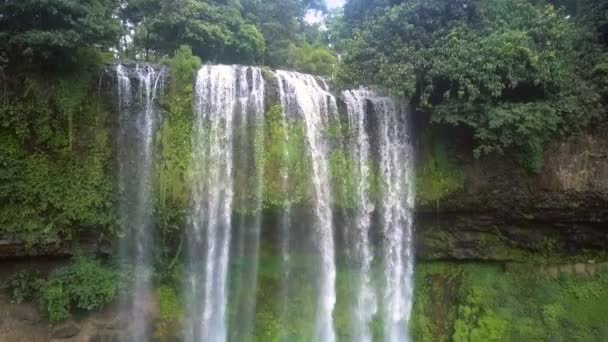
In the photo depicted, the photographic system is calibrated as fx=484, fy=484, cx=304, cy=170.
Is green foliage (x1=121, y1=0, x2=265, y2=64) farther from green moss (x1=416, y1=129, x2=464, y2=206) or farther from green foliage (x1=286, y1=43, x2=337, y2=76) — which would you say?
green moss (x1=416, y1=129, x2=464, y2=206)

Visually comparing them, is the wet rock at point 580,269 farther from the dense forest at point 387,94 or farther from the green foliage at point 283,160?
the green foliage at point 283,160

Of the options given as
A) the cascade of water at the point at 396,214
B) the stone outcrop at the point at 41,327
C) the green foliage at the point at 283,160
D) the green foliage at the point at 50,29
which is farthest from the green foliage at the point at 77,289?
the cascade of water at the point at 396,214

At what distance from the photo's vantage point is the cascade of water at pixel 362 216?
1118cm

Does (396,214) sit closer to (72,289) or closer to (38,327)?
(72,289)

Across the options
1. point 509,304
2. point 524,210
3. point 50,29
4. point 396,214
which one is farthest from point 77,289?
point 524,210

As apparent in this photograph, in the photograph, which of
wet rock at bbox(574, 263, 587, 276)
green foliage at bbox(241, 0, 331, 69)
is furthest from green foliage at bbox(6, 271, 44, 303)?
green foliage at bbox(241, 0, 331, 69)

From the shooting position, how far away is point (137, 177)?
10.2 meters

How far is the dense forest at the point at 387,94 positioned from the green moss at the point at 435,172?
0.11 feet

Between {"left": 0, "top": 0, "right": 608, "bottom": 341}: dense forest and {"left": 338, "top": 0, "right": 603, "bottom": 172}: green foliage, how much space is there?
0.03 m

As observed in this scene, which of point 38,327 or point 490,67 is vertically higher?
point 490,67

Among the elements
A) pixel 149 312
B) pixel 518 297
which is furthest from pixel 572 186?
pixel 149 312

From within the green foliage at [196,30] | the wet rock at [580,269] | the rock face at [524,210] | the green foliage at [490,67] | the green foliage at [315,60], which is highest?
the green foliage at [196,30]

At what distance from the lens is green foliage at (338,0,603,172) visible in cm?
1034

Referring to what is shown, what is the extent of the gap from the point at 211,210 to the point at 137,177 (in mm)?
1701
